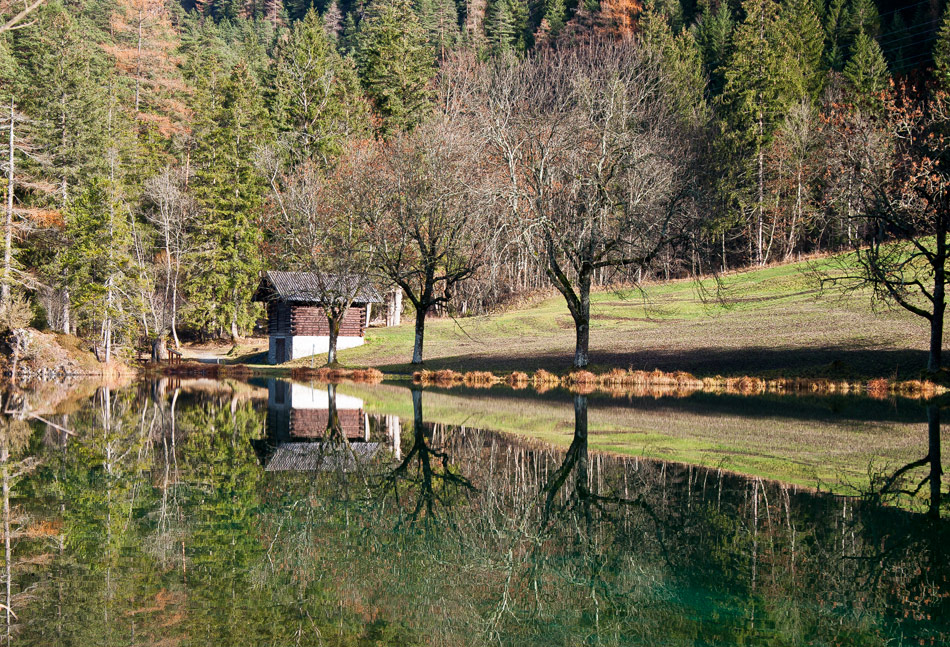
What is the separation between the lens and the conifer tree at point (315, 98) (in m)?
76.3

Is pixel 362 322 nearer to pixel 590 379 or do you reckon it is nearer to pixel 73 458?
pixel 590 379

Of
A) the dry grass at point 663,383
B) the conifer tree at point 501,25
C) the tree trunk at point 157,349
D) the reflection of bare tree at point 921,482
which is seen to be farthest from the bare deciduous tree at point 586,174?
the conifer tree at point 501,25

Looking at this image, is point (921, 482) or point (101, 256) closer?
point (921, 482)

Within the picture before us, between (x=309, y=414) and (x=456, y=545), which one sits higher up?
(x=309, y=414)

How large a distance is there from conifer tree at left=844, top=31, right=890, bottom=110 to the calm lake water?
5720cm

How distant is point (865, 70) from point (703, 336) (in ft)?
135

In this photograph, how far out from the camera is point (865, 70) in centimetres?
6925

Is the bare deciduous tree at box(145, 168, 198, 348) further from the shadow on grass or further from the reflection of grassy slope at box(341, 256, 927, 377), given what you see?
the shadow on grass

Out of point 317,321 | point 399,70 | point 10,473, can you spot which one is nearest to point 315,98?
point 399,70

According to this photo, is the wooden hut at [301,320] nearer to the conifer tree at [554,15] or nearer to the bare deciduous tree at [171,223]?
the bare deciduous tree at [171,223]

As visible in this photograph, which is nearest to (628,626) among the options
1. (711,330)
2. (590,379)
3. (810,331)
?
(590,379)

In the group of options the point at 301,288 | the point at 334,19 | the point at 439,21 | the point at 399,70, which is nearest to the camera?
the point at 301,288

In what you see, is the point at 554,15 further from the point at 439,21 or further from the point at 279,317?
the point at 279,317

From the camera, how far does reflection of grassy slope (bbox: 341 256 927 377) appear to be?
1334 inches
